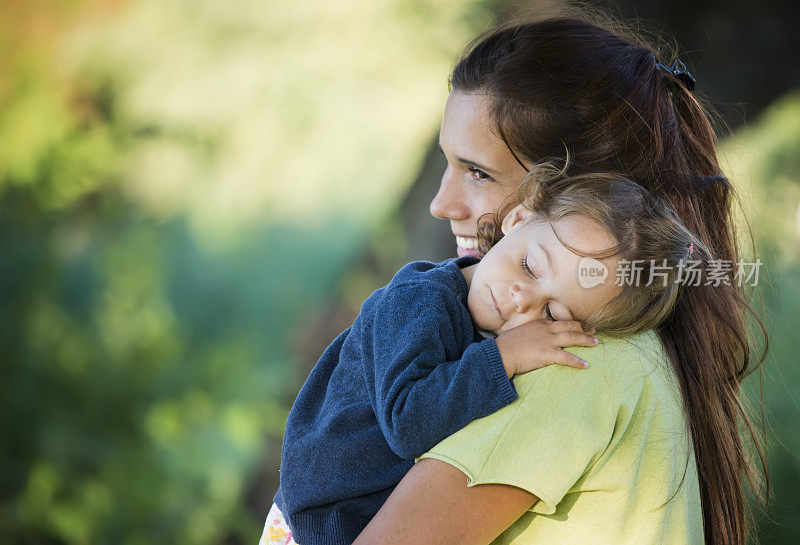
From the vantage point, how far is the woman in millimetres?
1291

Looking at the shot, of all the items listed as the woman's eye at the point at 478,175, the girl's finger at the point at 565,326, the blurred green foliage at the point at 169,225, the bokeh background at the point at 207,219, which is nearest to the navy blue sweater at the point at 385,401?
the girl's finger at the point at 565,326

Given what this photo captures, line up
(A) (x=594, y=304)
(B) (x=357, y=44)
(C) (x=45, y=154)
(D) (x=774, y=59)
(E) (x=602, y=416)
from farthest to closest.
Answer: (B) (x=357, y=44) < (C) (x=45, y=154) < (D) (x=774, y=59) < (A) (x=594, y=304) < (E) (x=602, y=416)

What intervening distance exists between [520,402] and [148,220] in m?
4.19

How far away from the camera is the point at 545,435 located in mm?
1271

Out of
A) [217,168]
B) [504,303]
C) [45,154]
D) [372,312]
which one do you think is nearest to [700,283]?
[504,303]

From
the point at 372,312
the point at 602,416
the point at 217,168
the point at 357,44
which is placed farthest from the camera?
the point at 217,168

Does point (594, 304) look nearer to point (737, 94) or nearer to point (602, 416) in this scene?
point (602, 416)

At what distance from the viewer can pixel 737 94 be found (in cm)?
384

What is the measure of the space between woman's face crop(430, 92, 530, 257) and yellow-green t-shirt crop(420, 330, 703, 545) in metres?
0.47

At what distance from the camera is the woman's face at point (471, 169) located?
1.74 metres

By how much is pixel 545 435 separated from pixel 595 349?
0.20 meters

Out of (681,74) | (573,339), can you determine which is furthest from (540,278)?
(681,74)

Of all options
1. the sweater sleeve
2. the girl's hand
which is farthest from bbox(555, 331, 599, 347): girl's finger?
the sweater sleeve

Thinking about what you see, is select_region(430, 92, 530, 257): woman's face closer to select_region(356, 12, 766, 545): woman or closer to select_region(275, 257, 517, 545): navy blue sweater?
select_region(356, 12, 766, 545): woman
